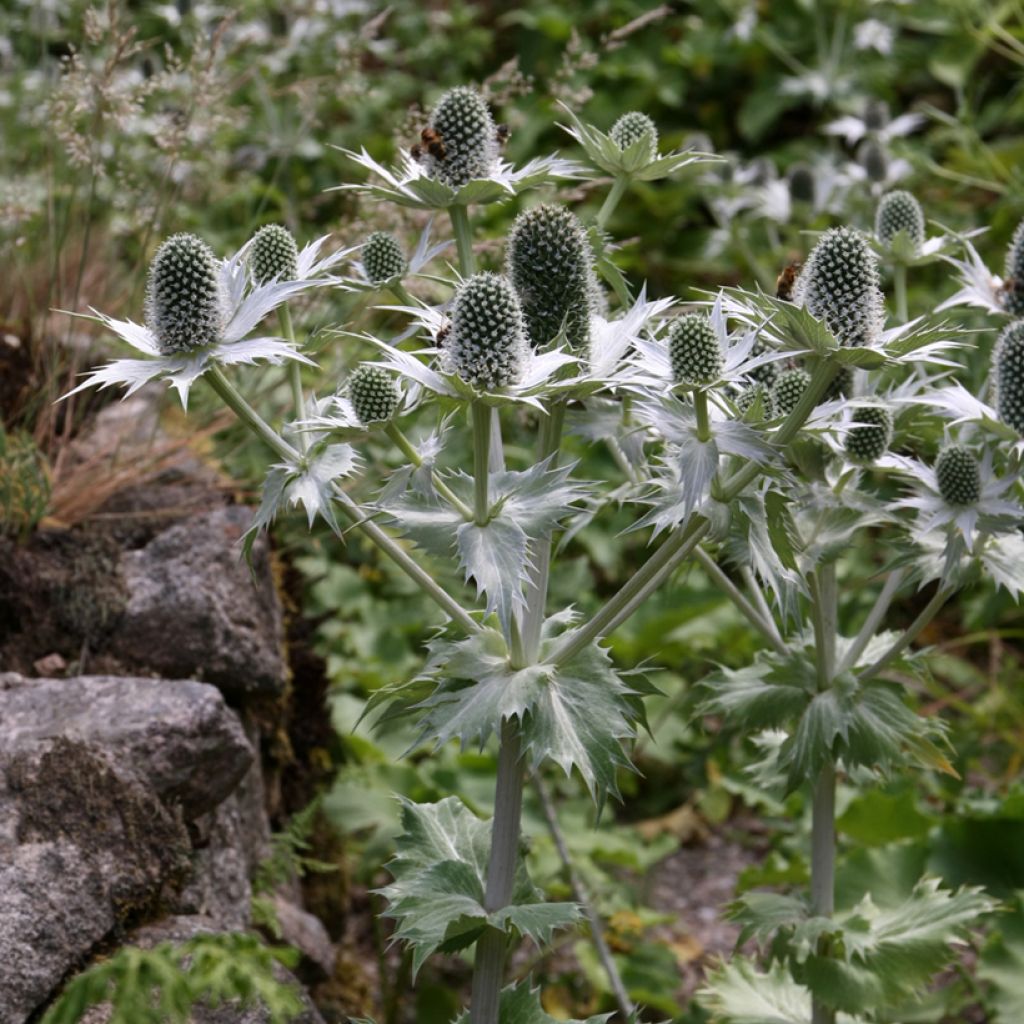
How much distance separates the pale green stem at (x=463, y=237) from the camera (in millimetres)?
2279

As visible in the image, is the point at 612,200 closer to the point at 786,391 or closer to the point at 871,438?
the point at 786,391

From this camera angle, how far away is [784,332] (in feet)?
6.48

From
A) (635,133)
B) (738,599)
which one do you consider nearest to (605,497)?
(738,599)

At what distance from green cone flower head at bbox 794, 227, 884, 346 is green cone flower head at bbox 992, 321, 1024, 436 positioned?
0.40 meters

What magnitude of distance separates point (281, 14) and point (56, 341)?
12.1 ft

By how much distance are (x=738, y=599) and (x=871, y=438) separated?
391mm

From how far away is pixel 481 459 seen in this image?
6.52ft

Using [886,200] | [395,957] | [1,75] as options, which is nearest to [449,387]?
[886,200]

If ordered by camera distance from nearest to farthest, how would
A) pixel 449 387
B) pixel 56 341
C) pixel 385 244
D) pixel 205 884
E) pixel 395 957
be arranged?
pixel 449 387 < pixel 385 244 < pixel 205 884 < pixel 56 341 < pixel 395 957

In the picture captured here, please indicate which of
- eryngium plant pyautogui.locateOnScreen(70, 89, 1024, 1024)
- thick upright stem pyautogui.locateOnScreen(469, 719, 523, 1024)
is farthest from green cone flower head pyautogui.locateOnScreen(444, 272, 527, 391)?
thick upright stem pyautogui.locateOnScreen(469, 719, 523, 1024)

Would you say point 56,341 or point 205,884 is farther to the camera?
point 56,341

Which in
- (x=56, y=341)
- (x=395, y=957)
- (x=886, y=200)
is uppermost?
(x=886, y=200)

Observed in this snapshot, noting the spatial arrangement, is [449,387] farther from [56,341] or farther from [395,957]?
[395,957]

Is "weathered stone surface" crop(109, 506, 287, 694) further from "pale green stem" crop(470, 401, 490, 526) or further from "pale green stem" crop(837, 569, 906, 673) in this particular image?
"pale green stem" crop(837, 569, 906, 673)
